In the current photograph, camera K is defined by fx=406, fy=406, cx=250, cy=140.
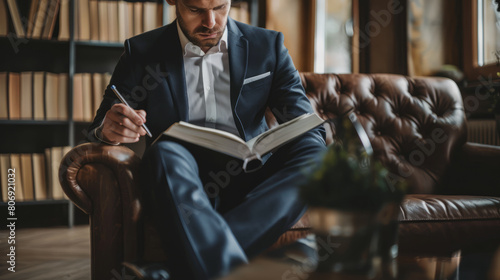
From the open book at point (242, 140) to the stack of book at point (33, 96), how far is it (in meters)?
1.79

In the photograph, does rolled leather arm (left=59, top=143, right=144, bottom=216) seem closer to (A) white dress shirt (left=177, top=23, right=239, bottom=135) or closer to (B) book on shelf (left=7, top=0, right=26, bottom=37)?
(A) white dress shirt (left=177, top=23, right=239, bottom=135)

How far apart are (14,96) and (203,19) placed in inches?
64.9

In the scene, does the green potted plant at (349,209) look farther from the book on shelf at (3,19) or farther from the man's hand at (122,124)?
the book on shelf at (3,19)

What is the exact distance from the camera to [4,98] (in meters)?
2.38

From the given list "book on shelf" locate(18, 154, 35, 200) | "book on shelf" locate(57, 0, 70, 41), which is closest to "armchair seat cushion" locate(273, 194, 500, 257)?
"book on shelf" locate(18, 154, 35, 200)

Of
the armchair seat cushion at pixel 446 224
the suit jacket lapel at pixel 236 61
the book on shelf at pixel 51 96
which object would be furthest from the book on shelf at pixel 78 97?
the armchair seat cushion at pixel 446 224

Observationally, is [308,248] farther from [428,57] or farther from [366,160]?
[428,57]

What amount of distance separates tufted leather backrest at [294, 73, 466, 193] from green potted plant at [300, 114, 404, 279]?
1.18m

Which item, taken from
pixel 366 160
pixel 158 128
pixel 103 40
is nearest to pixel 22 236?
pixel 103 40

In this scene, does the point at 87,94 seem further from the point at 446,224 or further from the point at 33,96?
the point at 446,224

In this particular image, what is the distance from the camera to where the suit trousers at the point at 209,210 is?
71cm

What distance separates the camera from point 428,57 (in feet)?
8.79

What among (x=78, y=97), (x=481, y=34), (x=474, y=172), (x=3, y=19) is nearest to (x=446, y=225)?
(x=474, y=172)

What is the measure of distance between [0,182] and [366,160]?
2243 millimetres
